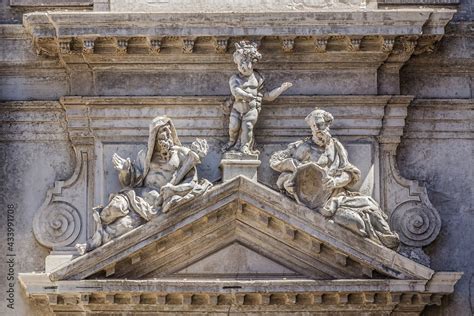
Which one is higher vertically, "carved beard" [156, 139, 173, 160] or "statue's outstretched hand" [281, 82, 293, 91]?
"statue's outstretched hand" [281, 82, 293, 91]

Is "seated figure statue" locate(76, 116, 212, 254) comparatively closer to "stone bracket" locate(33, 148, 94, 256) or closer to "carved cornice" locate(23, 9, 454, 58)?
"stone bracket" locate(33, 148, 94, 256)

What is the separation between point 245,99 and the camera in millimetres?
21344

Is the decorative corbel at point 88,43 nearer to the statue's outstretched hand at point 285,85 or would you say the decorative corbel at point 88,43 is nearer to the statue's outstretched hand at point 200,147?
the statue's outstretched hand at point 200,147

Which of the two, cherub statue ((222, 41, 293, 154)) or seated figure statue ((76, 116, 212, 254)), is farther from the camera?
cherub statue ((222, 41, 293, 154))

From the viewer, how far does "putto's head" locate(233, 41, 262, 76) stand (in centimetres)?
2130

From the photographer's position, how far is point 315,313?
68.8 feet

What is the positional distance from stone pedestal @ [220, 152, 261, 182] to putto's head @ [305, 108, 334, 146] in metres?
0.79

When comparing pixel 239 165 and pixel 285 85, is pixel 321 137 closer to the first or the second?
pixel 285 85

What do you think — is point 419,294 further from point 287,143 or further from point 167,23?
point 167,23

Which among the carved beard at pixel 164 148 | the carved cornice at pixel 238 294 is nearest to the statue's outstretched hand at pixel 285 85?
the carved beard at pixel 164 148

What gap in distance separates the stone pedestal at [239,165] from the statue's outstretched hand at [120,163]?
1176 millimetres

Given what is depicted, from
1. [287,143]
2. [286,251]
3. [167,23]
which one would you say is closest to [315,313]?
[286,251]

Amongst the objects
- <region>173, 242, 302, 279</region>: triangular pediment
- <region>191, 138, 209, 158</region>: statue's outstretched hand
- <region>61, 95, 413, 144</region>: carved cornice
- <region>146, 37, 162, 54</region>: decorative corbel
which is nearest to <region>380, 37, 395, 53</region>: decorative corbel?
<region>61, 95, 413, 144</region>: carved cornice

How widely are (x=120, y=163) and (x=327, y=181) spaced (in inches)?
102
